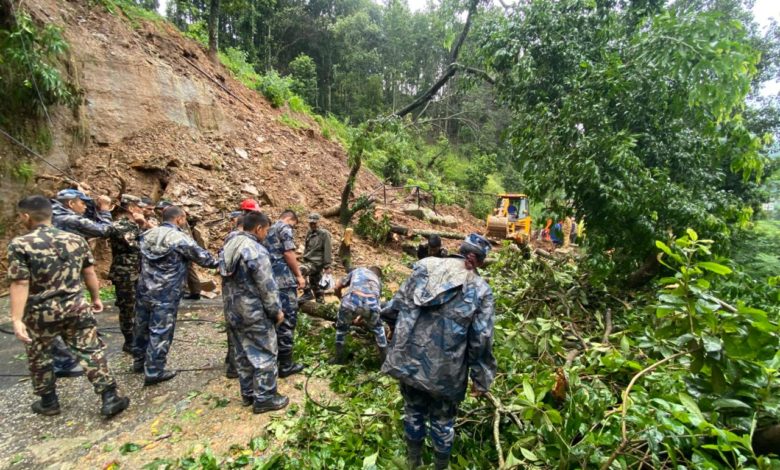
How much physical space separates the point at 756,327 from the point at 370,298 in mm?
3084

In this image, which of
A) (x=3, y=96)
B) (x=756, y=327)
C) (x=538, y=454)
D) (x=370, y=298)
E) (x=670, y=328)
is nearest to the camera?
(x=756, y=327)

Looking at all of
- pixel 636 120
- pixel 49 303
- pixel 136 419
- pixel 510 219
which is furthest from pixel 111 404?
pixel 510 219

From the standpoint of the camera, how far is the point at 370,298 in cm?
412

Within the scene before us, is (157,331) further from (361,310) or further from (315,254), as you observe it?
(315,254)

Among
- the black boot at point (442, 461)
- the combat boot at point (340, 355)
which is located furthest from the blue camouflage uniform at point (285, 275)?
the black boot at point (442, 461)

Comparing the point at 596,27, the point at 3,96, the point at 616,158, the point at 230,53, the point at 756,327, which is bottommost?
the point at 756,327

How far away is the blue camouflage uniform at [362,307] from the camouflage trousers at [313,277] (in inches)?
88.0

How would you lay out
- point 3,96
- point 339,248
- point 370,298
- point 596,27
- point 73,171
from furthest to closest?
point 339,248
point 73,171
point 3,96
point 596,27
point 370,298

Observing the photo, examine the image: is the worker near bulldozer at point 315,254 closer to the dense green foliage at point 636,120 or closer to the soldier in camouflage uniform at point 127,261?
the soldier in camouflage uniform at point 127,261

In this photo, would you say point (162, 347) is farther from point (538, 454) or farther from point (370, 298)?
point (538, 454)

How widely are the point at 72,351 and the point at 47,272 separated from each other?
0.70 metres

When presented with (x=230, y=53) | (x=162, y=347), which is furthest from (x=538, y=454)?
(x=230, y=53)

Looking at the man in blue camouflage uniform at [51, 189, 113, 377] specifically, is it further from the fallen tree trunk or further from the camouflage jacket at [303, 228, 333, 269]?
the fallen tree trunk

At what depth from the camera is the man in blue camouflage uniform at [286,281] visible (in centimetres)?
407
